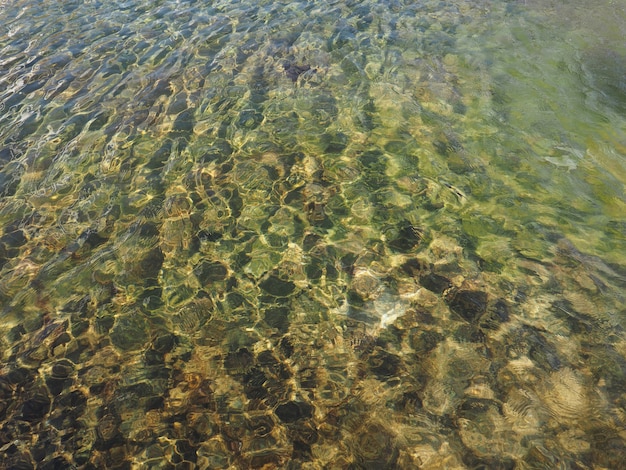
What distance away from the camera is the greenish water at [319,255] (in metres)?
4.72

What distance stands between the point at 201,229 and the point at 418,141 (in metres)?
4.69

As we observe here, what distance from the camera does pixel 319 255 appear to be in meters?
6.57

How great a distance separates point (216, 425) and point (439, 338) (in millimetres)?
2974

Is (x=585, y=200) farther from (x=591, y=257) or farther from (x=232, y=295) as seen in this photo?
(x=232, y=295)

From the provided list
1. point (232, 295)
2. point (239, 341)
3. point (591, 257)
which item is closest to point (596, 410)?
point (591, 257)

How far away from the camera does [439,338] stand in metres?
5.48

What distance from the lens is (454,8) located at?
44.2ft

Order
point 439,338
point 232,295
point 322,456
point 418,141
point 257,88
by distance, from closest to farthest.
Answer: point 322,456
point 439,338
point 232,295
point 418,141
point 257,88

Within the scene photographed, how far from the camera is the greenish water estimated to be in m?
4.72

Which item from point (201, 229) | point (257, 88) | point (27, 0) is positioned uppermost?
point (27, 0)

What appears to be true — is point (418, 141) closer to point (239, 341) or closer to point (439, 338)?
point (439, 338)

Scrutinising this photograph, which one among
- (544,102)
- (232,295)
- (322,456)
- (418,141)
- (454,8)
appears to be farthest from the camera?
(454,8)

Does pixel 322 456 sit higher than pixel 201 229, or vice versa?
pixel 201 229

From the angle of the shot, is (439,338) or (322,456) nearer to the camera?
(322,456)
